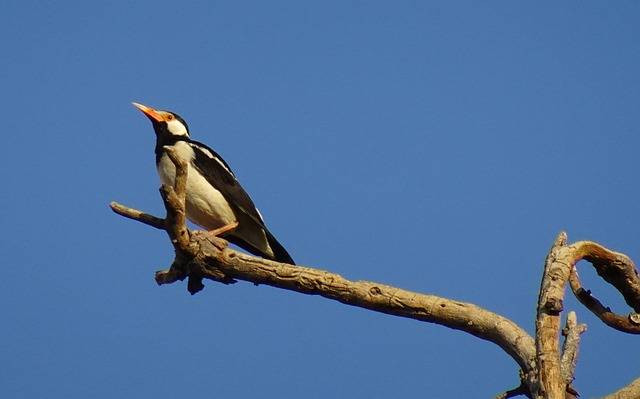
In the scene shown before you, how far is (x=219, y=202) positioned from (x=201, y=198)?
0.16 m

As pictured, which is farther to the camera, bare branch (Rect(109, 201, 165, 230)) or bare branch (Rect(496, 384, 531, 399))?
bare branch (Rect(109, 201, 165, 230))

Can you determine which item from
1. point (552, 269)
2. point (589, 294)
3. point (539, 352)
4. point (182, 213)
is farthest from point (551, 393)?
point (182, 213)

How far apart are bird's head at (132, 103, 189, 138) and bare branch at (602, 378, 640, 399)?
5.14 meters

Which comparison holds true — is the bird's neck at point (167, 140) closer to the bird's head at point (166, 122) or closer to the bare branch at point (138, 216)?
the bird's head at point (166, 122)

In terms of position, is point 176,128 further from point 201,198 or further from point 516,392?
point 516,392

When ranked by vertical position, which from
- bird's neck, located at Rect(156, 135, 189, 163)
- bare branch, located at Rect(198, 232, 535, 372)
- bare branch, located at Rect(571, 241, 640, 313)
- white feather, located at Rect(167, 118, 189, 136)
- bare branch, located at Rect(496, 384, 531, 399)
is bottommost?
bare branch, located at Rect(496, 384, 531, 399)

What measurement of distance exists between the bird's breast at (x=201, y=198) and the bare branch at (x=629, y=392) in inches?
163

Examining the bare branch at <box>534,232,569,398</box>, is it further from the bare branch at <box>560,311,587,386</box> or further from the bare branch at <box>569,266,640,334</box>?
the bare branch at <box>569,266,640,334</box>

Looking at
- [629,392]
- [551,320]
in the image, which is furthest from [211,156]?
[629,392]

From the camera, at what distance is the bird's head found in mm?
8812

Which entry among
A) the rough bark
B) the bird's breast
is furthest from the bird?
the rough bark

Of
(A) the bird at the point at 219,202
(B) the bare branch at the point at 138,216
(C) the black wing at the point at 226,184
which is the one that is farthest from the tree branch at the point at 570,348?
(C) the black wing at the point at 226,184

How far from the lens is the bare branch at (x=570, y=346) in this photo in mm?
4637

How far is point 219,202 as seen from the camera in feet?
26.5
